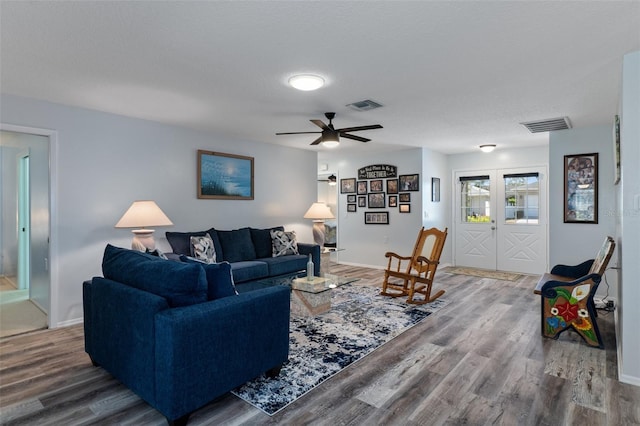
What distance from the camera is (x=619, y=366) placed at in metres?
2.63

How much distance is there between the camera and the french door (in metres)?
6.42

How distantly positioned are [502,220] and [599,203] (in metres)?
2.16

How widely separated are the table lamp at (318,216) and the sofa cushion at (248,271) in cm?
152

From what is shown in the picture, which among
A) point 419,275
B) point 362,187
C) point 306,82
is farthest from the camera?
point 362,187

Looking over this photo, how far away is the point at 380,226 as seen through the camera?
7148 millimetres

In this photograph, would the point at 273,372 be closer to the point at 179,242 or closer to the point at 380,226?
the point at 179,242

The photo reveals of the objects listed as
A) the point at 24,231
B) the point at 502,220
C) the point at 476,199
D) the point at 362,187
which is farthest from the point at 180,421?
the point at 476,199

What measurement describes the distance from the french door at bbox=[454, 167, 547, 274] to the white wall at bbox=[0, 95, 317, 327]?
4506 mm

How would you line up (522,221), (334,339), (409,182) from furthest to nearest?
(409,182) → (522,221) → (334,339)

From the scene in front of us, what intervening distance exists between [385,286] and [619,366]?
102 inches

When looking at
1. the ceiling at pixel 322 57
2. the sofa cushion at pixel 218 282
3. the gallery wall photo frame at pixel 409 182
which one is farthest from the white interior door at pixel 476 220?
the sofa cushion at pixel 218 282

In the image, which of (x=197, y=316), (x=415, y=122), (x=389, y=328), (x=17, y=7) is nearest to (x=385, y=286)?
(x=389, y=328)

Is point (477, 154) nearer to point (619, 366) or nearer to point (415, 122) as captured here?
A: point (415, 122)

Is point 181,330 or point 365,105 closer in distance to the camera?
point 181,330
